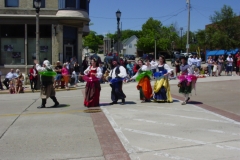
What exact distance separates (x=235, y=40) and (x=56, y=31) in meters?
25.2

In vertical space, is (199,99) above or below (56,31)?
below

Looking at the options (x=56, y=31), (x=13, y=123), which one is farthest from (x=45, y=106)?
(x=56, y=31)

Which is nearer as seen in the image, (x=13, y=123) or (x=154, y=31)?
(x=13, y=123)

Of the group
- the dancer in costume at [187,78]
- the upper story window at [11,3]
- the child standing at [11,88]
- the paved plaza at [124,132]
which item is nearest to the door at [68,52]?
the upper story window at [11,3]

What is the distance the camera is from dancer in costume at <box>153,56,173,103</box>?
13.0 metres

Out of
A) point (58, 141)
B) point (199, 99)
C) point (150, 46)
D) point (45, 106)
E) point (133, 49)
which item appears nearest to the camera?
point (58, 141)


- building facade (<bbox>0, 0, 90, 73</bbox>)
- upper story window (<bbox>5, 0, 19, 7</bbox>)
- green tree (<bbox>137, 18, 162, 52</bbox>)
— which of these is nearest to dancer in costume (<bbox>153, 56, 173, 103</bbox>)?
building facade (<bbox>0, 0, 90, 73</bbox>)

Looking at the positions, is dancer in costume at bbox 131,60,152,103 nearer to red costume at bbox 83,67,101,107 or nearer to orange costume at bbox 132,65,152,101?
orange costume at bbox 132,65,152,101

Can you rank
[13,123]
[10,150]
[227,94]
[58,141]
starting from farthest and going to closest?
1. [227,94]
2. [13,123]
3. [58,141]
4. [10,150]

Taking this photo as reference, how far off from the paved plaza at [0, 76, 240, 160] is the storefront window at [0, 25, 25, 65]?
13542 mm

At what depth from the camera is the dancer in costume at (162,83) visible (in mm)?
12984

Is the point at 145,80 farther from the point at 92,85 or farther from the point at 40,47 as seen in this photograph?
the point at 40,47

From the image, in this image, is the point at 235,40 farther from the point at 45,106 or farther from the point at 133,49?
the point at 133,49

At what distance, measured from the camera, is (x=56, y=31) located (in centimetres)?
2539
